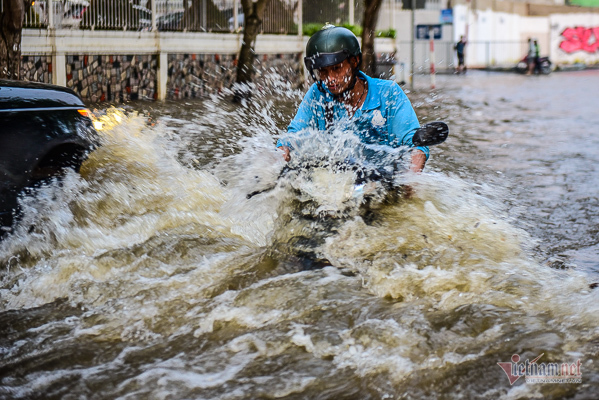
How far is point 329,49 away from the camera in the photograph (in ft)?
14.4

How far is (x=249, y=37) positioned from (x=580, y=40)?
40.2 m

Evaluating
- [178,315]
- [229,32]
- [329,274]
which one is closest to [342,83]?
[329,274]

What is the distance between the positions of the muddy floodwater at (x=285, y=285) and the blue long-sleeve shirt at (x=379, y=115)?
8.7 inches

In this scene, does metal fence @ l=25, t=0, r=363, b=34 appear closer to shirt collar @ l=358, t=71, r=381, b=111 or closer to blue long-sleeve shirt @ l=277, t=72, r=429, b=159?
blue long-sleeve shirt @ l=277, t=72, r=429, b=159

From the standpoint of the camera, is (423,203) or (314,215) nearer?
(314,215)

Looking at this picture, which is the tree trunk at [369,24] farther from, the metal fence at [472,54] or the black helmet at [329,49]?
the metal fence at [472,54]

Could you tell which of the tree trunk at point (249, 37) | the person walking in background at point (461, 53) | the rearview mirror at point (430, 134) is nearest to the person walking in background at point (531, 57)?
the person walking in background at point (461, 53)

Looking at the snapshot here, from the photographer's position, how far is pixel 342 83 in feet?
14.9

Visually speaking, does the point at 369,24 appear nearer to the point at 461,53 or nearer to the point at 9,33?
the point at 9,33

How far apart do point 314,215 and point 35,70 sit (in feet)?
39.0

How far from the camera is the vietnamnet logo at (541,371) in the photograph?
3.02 meters

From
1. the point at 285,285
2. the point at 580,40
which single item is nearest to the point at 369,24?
the point at 285,285

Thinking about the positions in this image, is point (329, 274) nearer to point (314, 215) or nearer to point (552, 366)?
point (314, 215)

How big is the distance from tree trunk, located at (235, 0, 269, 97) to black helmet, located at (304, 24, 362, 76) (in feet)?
47.3
